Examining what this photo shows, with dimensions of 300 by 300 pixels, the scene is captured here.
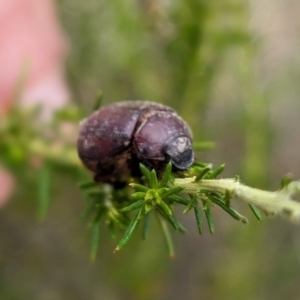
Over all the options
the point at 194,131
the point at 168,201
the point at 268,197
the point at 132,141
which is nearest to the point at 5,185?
the point at 194,131

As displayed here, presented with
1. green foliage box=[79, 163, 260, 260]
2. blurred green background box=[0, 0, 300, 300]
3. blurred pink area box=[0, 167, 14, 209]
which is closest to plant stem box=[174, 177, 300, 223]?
→ green foliage box=[79, 163, 260, 260]

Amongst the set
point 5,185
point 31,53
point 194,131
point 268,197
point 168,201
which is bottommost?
point 5,185

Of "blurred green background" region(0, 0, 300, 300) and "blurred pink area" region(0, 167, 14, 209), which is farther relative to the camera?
"blurred pink area" region(0, 167, 14, 209)

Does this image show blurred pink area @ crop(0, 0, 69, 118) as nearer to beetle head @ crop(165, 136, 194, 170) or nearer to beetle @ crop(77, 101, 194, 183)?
beetle @ crop(77, 101, 194, 183)

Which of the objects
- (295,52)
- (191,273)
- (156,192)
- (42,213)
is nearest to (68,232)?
(191,273)

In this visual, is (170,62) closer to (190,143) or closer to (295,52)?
(190,143)

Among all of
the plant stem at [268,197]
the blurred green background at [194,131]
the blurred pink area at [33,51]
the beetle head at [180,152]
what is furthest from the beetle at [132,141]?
the blurred pink area at [33,51]

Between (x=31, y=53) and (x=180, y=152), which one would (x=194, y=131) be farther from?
(x=180, y=152)

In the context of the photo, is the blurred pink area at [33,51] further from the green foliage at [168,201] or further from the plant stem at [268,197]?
the plant stem at [268,197]
